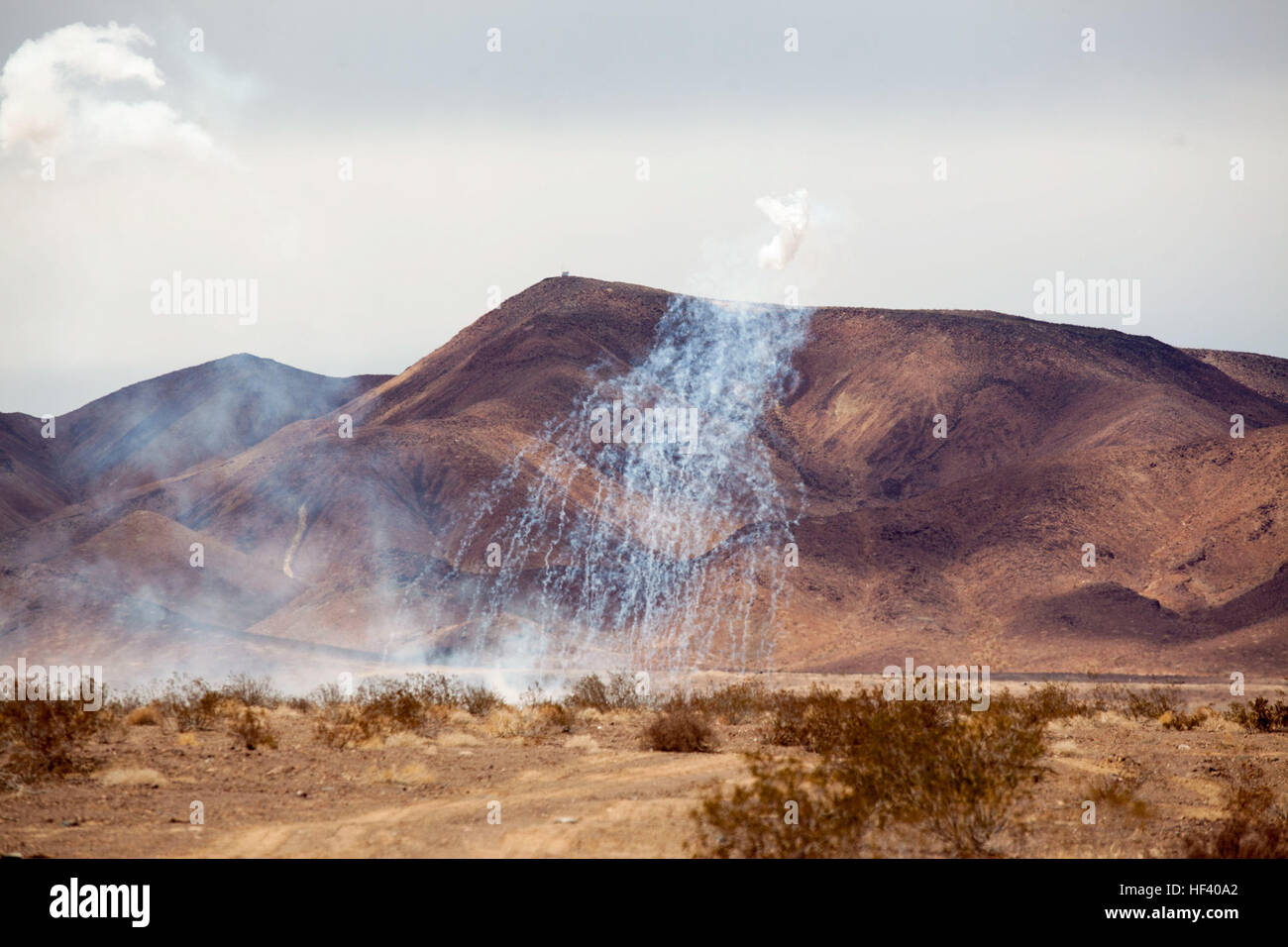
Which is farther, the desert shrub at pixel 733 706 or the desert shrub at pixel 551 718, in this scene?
the desert shrub at pixel 733 706

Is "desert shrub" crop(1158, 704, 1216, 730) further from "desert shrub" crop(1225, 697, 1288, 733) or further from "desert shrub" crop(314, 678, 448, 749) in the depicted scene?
"desert shrub" crop(314, 678, 448, 749)

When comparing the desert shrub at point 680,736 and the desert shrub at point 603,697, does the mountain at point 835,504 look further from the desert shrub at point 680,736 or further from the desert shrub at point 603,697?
the desert shrub at point 680,736

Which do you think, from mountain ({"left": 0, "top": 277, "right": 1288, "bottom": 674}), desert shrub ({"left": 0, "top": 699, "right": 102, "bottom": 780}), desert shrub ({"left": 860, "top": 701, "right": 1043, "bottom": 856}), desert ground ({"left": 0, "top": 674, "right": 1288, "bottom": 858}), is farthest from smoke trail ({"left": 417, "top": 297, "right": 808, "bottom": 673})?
desert shrub ({"left": 860, "top": 701, "right": 1043, "bottom": 856})

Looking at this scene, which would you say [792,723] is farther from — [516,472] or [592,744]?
[516,472]

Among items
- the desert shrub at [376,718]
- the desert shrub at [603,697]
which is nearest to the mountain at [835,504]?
the desert shrub at [603,697]

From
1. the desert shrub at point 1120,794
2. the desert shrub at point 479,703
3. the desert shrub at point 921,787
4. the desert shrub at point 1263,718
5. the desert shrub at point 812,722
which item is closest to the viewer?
the desert shrub at point 921,787

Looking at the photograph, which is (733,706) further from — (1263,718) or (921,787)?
(921,787)
